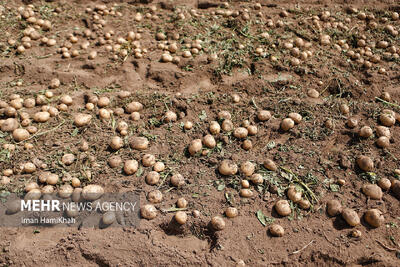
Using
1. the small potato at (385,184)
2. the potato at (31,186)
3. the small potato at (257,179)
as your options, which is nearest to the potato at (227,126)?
the small potato at (257,179)

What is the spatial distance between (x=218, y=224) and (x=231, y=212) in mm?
174

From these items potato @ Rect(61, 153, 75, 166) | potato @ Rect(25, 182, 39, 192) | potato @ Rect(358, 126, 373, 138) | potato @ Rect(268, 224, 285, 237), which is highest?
potato @ Rect(358, 126, 373, 138)

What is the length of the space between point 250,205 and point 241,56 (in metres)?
2.37

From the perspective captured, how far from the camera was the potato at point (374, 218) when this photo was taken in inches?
105

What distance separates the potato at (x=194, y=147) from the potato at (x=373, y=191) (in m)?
1.72

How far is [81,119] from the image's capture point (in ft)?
11.1

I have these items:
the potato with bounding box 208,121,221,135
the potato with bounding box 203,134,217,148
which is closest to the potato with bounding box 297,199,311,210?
the potato with bounding box 203,134,217,148

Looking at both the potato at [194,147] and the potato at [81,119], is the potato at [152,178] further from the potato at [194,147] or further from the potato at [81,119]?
the potato at [81,119]

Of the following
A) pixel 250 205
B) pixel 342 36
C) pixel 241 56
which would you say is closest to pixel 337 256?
pixel 250 205

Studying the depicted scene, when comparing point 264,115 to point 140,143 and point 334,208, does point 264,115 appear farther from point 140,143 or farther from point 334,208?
point 140,143

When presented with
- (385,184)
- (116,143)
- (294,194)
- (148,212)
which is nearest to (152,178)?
(148,212)

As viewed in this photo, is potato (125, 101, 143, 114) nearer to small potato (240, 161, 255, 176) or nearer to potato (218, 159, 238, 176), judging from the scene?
potato (218, 159, 238, 176)

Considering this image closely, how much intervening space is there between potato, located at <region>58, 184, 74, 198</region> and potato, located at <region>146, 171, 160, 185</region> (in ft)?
2.37

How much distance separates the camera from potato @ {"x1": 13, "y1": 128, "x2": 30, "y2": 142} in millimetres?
3209
